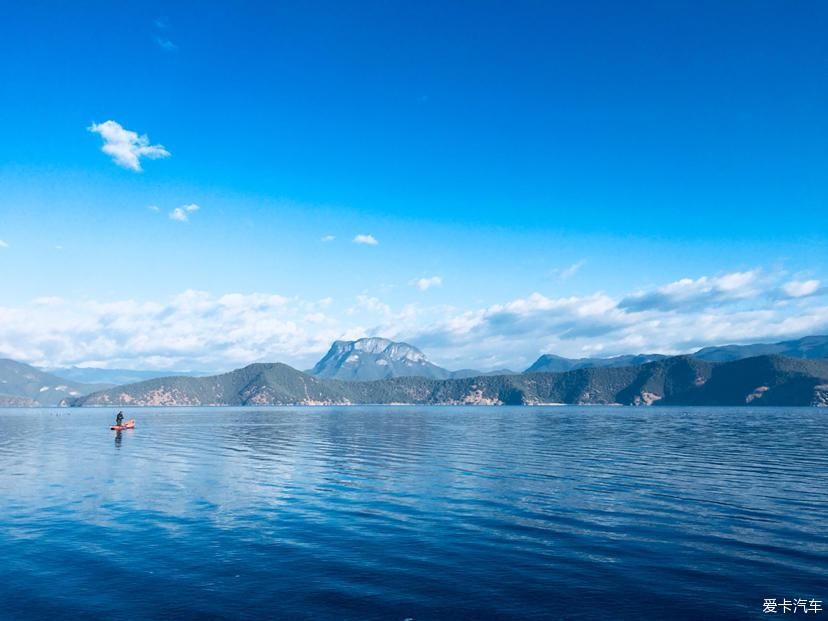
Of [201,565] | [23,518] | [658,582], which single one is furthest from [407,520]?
[23,518]

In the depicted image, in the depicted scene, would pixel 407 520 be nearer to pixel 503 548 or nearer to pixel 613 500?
pixel 503 548

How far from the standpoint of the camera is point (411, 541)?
114 feet

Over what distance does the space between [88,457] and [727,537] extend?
8409 centimetres

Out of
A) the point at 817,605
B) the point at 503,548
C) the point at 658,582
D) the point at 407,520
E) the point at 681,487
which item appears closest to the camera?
the point at 817,605

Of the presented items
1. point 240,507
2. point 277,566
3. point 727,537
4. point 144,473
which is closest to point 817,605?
point 727,537

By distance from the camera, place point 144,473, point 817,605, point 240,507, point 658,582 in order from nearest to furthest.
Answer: point 817,605, point 658,582, point 240,507, point 144,473

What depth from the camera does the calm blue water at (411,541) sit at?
81.4 ft

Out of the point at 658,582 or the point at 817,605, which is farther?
the point at 658,582

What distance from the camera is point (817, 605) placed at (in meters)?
24.1

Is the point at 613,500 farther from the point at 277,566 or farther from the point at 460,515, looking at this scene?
the point at 277,566

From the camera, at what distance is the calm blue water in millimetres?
24812

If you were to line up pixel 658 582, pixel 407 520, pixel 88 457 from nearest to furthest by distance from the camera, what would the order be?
pixel 658 582, pixel 407 520, pixel 88 457

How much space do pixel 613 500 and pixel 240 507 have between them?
103 ft

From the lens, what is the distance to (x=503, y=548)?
33125 mm
